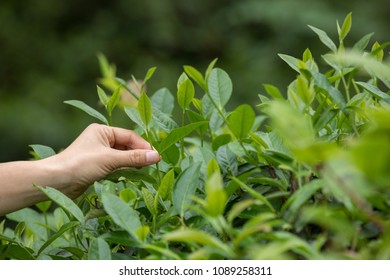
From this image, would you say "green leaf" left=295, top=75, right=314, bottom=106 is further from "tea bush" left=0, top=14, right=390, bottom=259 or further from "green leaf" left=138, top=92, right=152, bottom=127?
"green leaf" left=138, top=92, right=152, bottom=127

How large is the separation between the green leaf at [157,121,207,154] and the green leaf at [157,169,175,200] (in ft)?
0.22

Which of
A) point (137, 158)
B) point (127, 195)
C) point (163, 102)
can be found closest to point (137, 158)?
point (137, 158)

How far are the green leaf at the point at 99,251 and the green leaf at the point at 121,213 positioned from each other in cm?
3

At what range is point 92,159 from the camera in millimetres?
1176

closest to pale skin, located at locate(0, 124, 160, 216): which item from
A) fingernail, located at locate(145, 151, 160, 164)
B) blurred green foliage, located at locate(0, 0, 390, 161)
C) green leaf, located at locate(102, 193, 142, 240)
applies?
fingernail, located at locate(145, 151, 160, 164)

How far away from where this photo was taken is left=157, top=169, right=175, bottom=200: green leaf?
3.39 feet

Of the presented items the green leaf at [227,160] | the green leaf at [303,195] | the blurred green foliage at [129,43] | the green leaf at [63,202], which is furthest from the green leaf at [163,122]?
the blurred green foliage at [129,43]

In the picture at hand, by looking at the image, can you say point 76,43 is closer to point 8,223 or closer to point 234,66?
point 234,66

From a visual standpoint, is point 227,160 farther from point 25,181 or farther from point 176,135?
point 25,181

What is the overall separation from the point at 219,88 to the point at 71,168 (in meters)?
0.31

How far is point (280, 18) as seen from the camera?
17.6 feet

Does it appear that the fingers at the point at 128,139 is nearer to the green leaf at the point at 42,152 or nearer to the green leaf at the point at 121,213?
the green leaf at the point at 42,152
